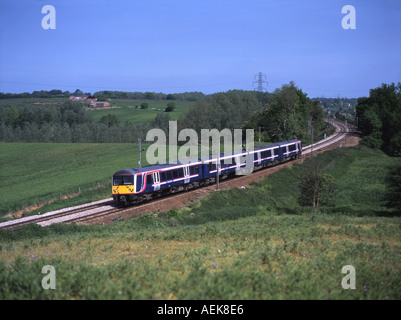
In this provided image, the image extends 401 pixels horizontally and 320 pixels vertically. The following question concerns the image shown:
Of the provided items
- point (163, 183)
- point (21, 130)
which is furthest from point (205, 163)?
point (21, 130)

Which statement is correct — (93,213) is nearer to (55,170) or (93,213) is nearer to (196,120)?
(55,170)

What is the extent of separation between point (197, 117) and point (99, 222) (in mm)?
78042

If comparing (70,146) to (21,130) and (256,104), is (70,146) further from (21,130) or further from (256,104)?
(256,104)

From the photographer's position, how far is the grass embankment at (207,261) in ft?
29.6

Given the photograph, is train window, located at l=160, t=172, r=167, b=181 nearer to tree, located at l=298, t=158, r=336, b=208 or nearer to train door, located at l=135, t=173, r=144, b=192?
train door, located at l=135, t=173, r=144, b=192

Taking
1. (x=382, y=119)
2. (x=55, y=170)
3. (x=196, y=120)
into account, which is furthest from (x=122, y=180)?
(x=382, y=119)

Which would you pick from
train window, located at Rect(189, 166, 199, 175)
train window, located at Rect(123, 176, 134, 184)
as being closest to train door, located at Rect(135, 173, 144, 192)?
train window, located at Rect(123, 176, 134, 184)

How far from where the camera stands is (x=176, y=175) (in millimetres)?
33156

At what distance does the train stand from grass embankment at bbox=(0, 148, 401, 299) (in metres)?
3.97

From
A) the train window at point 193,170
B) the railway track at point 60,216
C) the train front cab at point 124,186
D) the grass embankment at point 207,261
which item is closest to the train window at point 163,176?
the train front cab at point 124,186

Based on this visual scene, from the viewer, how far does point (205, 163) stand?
36.9m

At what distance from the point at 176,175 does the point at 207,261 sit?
826 inches

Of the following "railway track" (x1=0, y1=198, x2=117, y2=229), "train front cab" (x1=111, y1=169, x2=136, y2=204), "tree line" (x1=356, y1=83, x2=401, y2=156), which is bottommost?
"railway track" (x1=0, y1=198, x2=117, y2=229)

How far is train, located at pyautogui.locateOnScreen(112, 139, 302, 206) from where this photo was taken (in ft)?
96.1
